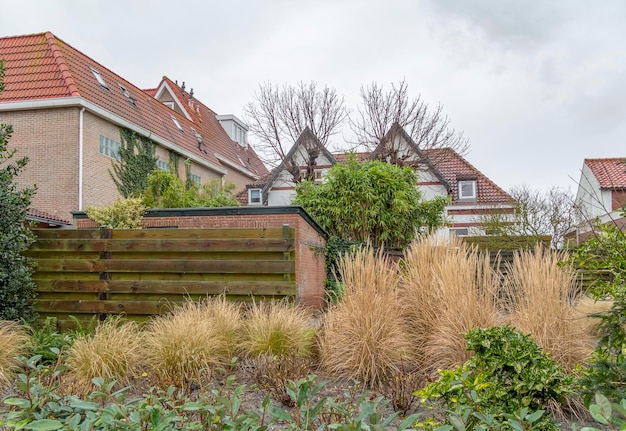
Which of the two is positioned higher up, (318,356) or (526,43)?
(526,43)

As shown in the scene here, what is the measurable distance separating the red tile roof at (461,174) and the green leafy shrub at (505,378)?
19.7 meters

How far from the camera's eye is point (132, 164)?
53.5 feet

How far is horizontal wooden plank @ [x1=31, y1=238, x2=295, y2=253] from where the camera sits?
5.81m

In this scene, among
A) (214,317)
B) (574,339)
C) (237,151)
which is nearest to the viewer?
(574,339)

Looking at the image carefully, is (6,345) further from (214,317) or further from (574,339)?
(574,339)

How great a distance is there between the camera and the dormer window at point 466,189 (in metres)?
23.1

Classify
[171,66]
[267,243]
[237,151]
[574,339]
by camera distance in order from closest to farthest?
[574,339], [267,243], [171,66], [237,151]

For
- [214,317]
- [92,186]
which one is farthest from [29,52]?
[214,317]

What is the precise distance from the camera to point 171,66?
82.0 feet

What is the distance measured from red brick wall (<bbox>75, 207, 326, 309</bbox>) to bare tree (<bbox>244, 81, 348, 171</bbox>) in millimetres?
14105

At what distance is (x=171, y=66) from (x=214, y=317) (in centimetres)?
2307

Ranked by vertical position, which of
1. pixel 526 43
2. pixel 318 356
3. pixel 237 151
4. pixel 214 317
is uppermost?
pixel 237 151

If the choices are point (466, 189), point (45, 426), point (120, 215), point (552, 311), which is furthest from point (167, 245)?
point (466, 189)

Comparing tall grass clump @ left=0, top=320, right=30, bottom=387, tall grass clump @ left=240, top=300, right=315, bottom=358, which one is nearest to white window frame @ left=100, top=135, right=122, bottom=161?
tall grass clump @ left=0, top=320, right=30, bottom=387
